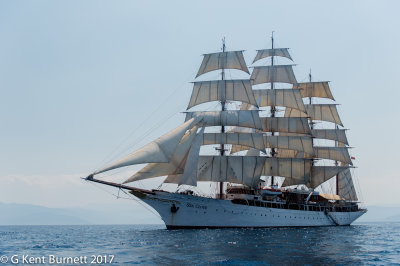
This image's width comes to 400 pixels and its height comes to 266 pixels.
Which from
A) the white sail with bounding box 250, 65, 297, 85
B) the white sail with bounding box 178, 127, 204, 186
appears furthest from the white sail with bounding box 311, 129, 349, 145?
the white sail with bounding box 178, 127, 204, 186

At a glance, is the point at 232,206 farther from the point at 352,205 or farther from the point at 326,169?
the point at 352,205

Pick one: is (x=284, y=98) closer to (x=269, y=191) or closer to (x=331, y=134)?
(x=331, y=134)

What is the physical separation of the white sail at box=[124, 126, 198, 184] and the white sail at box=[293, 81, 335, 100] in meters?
34.5

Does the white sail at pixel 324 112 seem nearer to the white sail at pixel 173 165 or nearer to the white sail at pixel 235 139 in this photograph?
the white sail at pixel 235 139

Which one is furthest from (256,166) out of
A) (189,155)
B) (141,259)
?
(141,259)

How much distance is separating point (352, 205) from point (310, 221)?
18.8 m

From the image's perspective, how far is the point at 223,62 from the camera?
63.1m

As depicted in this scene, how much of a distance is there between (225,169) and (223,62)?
49.3 ft

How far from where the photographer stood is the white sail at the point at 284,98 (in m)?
72.2

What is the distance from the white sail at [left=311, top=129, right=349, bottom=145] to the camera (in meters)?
81.2

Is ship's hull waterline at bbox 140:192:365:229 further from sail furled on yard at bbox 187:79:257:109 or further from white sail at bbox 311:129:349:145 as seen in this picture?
white sail at bbox 311:129:349:145

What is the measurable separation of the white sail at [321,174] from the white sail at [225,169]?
20.4m

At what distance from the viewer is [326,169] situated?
257ft

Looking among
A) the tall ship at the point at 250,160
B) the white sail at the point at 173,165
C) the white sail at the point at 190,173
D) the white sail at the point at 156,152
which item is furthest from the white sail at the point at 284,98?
the white sail at the point at 156,152
